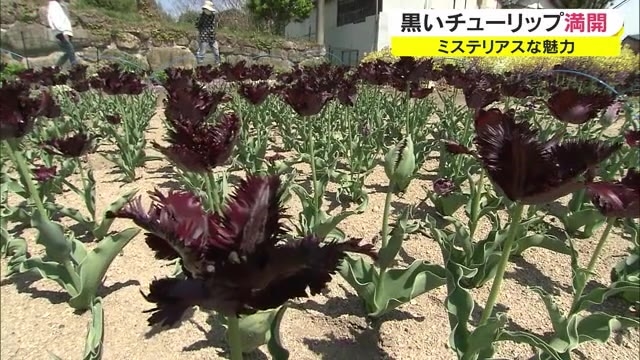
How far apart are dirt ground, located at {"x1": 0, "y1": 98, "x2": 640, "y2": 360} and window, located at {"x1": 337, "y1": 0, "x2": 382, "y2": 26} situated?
18.5m

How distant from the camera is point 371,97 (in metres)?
5.74

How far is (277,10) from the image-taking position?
20422mm

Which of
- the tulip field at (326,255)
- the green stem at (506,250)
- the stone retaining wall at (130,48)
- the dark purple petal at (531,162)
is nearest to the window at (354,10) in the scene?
the stone retaining wall at (130,48)

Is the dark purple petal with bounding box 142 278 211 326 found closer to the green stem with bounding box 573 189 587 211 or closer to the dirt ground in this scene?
the dirt ground

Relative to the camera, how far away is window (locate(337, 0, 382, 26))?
63.8ft

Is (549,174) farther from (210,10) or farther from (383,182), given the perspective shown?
(210,10)

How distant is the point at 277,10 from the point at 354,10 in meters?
3.81

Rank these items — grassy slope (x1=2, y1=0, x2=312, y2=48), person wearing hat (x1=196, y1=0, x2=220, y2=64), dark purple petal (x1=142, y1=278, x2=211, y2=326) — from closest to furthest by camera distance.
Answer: dark purple petal (x1=142, y1=278, x2=211, y2=326) < person wearing hat (x1=196, y1=0, x2=220, y2=64) < grassy slope (x1=2, y1=0, x2=312, y2=48)

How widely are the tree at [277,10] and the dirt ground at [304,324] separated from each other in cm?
1954

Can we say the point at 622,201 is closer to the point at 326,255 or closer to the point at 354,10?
the point at 326,255

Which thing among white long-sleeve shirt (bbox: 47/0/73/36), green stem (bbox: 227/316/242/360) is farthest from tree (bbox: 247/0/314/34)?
green stem (bbox: 227/316/242/360)

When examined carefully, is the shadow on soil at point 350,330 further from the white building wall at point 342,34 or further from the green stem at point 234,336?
the white building wall at point 342,34

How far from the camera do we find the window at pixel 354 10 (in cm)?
1944

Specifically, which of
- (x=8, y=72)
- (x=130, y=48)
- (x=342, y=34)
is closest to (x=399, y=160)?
(x=8, y=72)
